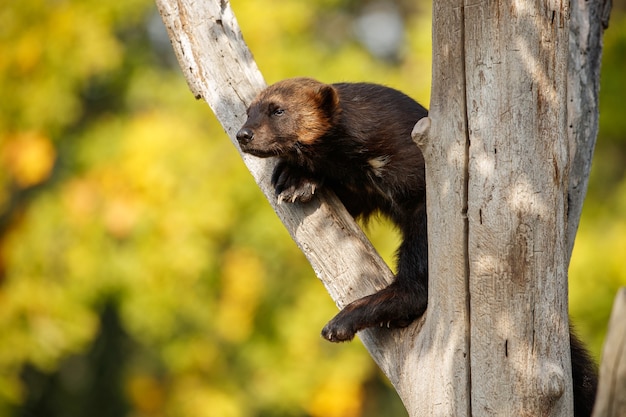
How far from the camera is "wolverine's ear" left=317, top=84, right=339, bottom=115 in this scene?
15.5ft

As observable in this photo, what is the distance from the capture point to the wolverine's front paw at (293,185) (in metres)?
4.26

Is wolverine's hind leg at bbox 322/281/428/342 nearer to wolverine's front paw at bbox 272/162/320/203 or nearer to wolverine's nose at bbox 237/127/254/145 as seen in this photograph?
wolverine's front paw at bbox 272/162/320/203

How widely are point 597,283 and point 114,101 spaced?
728cm

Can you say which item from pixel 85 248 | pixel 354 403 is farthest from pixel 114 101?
pixel 354 403

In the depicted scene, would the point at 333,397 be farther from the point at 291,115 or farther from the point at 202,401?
the point at 291,115

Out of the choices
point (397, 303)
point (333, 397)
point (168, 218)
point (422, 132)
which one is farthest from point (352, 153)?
point (333, 397)

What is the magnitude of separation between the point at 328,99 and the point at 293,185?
697 mm

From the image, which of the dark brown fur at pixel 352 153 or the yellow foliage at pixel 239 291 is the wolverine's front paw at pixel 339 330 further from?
the yellow foliage at pixel 239 291

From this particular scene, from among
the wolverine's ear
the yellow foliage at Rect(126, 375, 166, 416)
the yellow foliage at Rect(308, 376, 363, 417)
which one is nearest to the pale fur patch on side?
the wolverine's ear

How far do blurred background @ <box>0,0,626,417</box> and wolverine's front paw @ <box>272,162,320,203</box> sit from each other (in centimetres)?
466

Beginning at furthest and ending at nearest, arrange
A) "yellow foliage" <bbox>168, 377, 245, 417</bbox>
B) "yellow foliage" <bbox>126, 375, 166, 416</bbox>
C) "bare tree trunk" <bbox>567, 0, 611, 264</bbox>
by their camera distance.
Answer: "yellow foliage" <bbox>126, 375, 166, 416</bbox> < "yellow foliage" <bbox>168, 377, 245, 417</bbox> < "bare tree trunk" <bbox>567, 0, 611, 264</bbox>

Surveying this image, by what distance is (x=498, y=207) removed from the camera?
3207 millimetres

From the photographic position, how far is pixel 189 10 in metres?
4.55

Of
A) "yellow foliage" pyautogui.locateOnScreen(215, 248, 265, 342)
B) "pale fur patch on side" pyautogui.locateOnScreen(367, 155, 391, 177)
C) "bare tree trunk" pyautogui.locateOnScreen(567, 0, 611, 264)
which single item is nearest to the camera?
"pale fur patch on side" pyautogui.locateOnScreen(367, 155, 391, 177)
